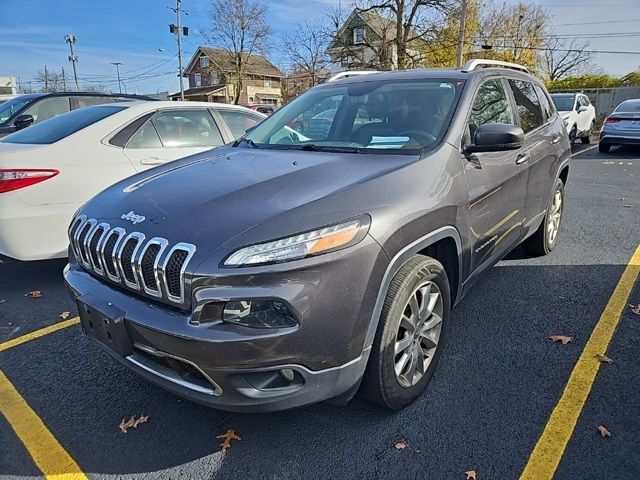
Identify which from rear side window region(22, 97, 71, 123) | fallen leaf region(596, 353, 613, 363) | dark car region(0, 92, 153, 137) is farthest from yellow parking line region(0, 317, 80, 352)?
rear side window region(22, 97, 71, 123)

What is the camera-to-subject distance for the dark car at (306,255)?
178 cm

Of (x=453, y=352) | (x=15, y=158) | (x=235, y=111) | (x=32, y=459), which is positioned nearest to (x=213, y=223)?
(x=32, y=459)

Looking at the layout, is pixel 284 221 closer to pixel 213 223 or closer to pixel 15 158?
pixel 213 223

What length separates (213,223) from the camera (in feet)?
6.40

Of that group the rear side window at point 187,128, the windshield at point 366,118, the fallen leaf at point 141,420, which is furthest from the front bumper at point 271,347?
the rear side window at point 187,128

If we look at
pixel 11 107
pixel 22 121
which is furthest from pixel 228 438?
pixel 11 107

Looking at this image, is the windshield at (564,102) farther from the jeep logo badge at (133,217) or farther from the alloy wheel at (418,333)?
the jeep logo badge at (133,217)

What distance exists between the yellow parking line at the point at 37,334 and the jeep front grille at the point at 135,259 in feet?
4.30

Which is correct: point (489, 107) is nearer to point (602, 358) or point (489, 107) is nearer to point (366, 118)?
point (366, 118)

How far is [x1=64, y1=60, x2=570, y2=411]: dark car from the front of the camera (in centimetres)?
178

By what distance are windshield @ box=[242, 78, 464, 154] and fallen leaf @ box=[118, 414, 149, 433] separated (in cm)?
182

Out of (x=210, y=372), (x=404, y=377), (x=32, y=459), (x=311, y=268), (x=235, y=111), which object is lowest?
(x=32, y=459)

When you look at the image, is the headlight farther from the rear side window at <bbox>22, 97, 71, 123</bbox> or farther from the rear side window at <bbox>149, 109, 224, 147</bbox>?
the rear side window at <bbox>22, 97, 71, 123</bbox>

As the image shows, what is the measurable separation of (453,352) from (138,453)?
74.7 inches
